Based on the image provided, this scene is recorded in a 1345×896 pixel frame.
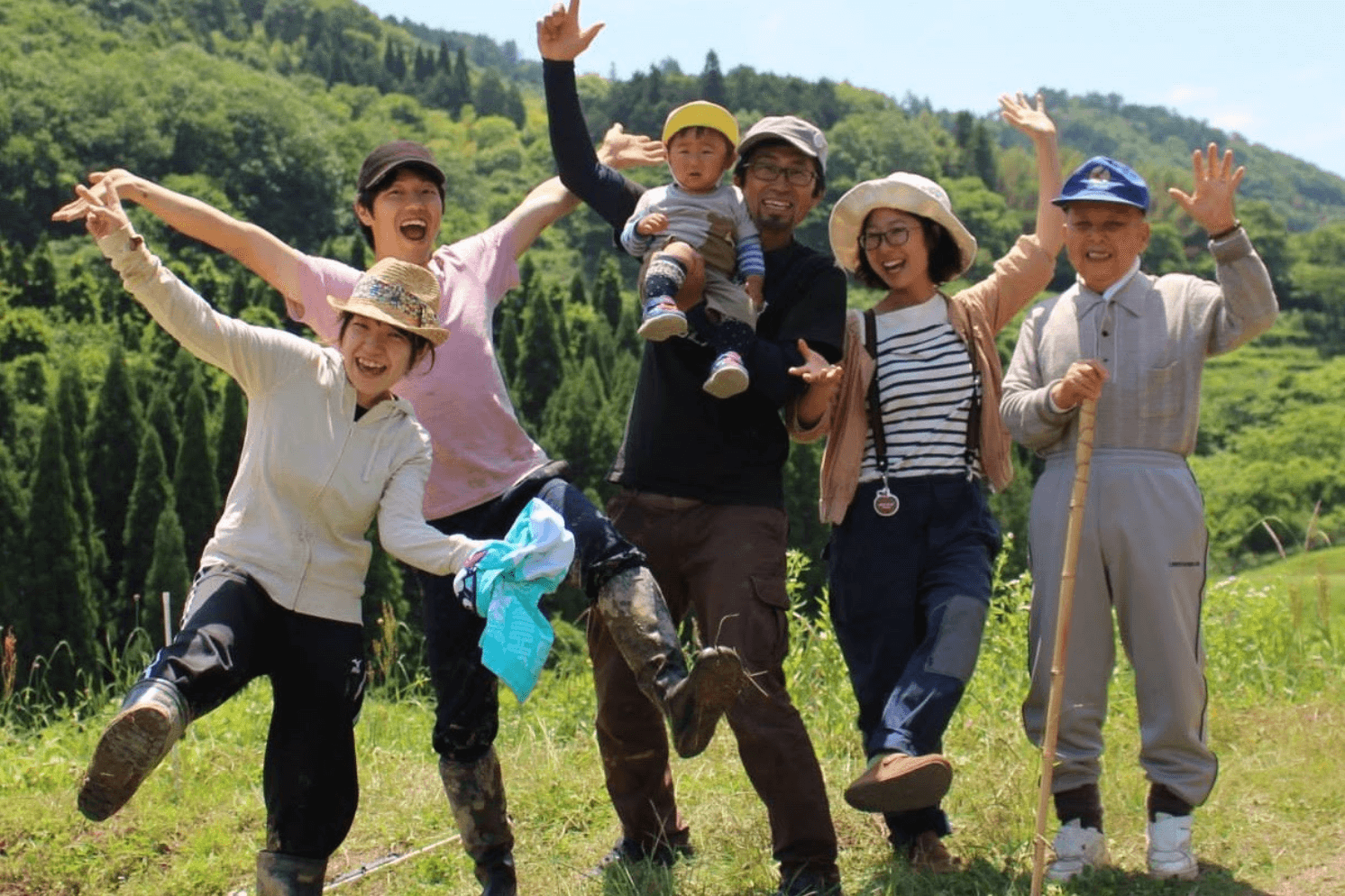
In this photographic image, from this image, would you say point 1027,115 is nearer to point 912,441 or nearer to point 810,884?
point 912,441

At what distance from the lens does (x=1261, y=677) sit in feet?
21.5

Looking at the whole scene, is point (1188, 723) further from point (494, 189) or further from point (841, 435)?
point (494, 189)

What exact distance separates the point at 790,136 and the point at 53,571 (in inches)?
905

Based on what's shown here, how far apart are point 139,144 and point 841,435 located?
3827 inches

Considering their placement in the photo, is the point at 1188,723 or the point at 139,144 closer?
the point at 1188,723

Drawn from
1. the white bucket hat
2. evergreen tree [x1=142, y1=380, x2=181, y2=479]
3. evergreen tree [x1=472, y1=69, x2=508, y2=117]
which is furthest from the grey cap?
evergreen tree [x1=472, y1=69, x2=508, y2=117]

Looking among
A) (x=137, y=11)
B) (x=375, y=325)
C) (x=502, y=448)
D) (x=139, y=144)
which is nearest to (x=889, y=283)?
(x=502, y=448)

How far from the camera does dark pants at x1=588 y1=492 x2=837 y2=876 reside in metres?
4.14

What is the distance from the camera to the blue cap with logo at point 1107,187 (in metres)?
4.24

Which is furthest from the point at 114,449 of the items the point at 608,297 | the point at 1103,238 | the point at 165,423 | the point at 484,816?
the point at 608,297

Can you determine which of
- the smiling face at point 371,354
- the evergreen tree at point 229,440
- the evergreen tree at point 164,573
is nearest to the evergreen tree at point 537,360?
the evergreen tree at point 229,440

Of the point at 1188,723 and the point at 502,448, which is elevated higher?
the point at 502,448

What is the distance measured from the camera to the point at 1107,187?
14.0ft

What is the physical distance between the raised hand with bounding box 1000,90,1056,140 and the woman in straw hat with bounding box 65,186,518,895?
1.92m
